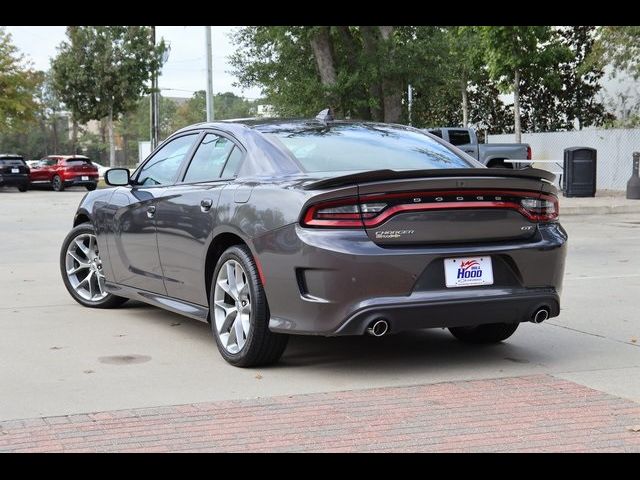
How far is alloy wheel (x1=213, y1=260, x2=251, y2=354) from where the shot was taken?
609 cm

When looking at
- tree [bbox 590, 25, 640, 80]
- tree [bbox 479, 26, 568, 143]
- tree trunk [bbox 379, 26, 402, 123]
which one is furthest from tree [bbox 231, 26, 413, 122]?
tree [bbox 590, 25, 640, 80]

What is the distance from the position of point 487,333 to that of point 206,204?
221cm

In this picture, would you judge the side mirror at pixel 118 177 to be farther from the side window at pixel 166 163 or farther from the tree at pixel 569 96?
the tree at pixel 569 96

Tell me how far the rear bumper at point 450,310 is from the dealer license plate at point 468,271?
87 millimetres

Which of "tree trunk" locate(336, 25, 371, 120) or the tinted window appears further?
"tree trunk" locate(336, 25, 371, 120)

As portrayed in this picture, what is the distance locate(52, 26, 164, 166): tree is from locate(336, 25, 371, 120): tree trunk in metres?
17.1

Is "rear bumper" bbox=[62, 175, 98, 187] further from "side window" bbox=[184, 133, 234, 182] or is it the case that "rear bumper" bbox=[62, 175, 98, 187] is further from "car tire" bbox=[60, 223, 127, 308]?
"side window" bbox=[184, 133, 234, 182]

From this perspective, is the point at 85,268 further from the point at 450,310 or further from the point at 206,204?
the point at 450,310

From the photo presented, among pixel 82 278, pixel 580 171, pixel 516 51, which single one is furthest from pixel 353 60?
pixel 82 278

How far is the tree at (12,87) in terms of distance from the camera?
163 ft

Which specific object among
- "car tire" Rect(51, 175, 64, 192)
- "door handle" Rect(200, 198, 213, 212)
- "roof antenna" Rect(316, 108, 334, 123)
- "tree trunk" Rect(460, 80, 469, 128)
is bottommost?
"car tire" Rect(51, 175, 64, 192)

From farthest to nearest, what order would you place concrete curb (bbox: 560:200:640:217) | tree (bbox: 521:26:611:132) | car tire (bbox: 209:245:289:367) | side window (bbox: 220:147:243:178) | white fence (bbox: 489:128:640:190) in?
tree (bbox: 521:26:611:132) < white fence (bbox: 489:128:640:190) < concrete curb (bbox: 560:200:640:217) < side window (bbox: 220:147:243:178) < car tire (bbox: 209:245:289:367)

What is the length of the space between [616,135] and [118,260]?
23.3m
